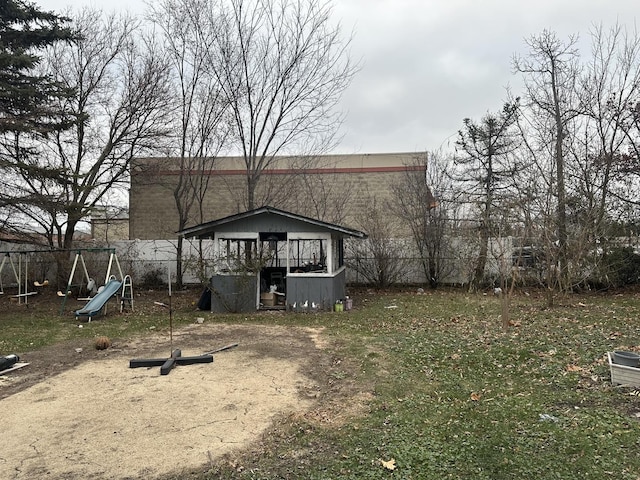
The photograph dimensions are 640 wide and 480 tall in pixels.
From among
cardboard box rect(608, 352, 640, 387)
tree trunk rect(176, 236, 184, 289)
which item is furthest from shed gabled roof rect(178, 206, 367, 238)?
cardboard box rect(608, 352, 640, 387)

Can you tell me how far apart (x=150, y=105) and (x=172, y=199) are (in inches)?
201

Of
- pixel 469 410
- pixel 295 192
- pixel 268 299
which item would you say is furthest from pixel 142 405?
pixel 295 192

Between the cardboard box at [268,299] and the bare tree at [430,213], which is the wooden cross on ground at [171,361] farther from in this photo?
the bare tree at [430,213]

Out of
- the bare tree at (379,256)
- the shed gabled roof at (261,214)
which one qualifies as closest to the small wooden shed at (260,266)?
the shed gabled roof at (261,214)

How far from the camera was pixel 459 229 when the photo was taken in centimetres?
1628

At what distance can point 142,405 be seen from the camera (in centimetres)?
452

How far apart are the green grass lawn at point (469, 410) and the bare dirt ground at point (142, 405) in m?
0.41

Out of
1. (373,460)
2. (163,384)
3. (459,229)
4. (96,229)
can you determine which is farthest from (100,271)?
(373,460)

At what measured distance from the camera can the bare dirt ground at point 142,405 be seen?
334 centimetres

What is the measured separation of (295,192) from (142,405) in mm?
15451

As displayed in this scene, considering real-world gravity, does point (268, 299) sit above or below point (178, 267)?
below

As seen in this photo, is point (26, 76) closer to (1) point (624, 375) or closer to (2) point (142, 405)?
(2) point (142, 405)

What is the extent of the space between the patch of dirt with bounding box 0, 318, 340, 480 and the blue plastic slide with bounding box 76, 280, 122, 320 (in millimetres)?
2526

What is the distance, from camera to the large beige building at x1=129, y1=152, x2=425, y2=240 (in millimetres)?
19359
